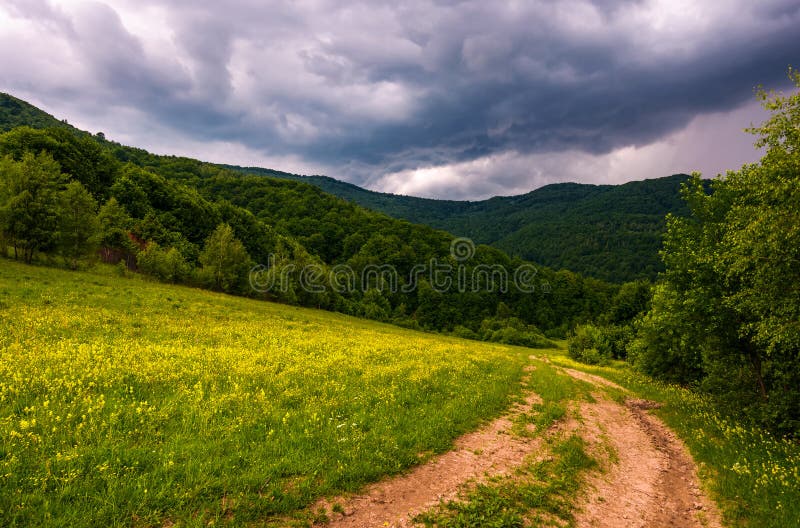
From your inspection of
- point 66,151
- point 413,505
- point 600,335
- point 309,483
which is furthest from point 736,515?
point 66,151

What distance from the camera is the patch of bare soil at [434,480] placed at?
747cm

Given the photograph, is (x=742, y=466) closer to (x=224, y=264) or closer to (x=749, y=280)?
(x=749, y=280)

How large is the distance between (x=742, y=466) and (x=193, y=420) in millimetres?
18151

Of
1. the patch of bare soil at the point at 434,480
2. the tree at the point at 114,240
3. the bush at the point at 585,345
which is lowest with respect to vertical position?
the bush at the point at 585,345

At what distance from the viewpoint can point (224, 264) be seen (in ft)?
266

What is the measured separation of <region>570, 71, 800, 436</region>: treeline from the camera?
13531 millimetres

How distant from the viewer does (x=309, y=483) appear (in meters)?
7.98

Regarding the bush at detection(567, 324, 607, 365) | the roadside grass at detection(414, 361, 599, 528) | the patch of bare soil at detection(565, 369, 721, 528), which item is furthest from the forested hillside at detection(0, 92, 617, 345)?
the patch of bare soil at detection(565, 369, 721, 528)

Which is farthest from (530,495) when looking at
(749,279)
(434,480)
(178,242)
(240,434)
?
(178,242)

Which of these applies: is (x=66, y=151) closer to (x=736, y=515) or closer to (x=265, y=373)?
(x=265, y=373)

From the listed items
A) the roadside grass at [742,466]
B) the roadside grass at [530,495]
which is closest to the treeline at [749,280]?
the roadside grass at [742,466]

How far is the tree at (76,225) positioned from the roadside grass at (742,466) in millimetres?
68876

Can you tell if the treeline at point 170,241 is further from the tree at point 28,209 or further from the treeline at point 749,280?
the treeline at point 749,280

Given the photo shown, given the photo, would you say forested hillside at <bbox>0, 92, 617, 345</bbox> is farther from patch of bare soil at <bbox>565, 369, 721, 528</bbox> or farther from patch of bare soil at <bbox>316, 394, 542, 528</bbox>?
patch of bare soil at <bbox>565, 369, 721, 528</bbox>
